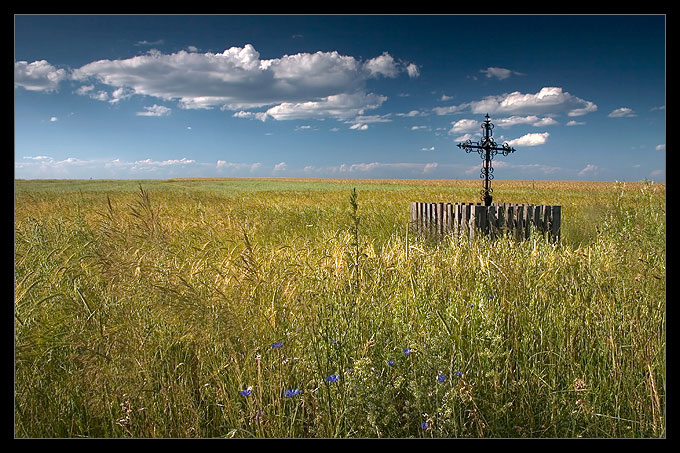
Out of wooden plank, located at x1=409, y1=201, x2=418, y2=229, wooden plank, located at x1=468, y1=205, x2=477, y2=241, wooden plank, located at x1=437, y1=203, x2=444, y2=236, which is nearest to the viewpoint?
wooden plank, located at x1=468, y1=205, x2=477, y2=241

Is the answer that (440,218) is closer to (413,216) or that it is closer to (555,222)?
(413,216)

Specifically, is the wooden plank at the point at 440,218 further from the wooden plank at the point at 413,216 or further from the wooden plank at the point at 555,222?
the wooden plank at the point at 555,222

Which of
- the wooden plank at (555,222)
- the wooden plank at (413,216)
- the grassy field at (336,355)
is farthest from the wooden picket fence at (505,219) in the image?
the grassy field at (336,355)

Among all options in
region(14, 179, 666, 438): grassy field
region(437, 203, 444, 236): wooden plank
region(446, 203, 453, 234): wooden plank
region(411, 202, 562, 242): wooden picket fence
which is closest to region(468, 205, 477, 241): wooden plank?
region(411, 202, 562, 242): wooden picket fence

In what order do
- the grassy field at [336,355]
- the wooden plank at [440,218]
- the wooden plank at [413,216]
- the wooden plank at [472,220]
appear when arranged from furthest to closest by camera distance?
the wooden plank at [413,216] < the wooden plank at [440,218] < the wooden plank at [472,220] < the grassy field at [336,355]

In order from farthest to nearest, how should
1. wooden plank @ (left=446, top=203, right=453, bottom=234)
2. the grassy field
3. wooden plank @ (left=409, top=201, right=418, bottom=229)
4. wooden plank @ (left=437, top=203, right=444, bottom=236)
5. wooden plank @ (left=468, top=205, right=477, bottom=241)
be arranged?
1. wooden plank @ (left=409, top=201, right=418, bottom=229)
2. wooden plank @ (left=437, top=203, right=444, bottom=236)
3. wooden plank @ (left=446, top=203, right=453, bottom=234)
4. wooden plank @ (left=468, top=205, right=477, bottom=241)
5. the grassy field

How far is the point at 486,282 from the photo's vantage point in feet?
8.66

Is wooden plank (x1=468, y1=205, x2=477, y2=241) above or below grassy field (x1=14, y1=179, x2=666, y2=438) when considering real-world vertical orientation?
above

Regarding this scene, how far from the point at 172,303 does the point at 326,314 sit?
2.51 feet

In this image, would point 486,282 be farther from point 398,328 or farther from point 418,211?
point 418,211

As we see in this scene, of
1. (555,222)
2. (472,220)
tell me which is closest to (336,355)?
(472,220)

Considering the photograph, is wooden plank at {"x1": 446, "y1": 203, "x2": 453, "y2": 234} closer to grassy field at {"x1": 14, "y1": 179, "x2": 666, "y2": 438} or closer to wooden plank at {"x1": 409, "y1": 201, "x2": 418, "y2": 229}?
wooden plank at {"x1": 409, "y1": 201, "x2": 418, "y2": 229}

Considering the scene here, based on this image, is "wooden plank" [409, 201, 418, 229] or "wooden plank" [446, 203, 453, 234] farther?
"wooden plank" [409, 201, 418, 229]
